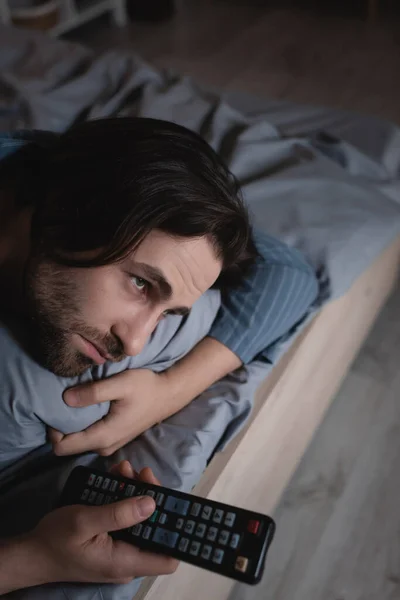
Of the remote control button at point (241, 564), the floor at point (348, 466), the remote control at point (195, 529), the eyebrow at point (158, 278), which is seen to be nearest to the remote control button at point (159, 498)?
the remote control at point (195, 529)

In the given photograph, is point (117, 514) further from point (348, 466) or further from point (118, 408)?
point (348, 466)

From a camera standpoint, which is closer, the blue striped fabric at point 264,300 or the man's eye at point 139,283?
the man's eye at point 139,283

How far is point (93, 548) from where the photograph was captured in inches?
23.4

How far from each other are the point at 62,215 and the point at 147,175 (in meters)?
0.12

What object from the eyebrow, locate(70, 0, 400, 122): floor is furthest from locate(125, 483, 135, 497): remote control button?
locate(70, 0, 400, 122): floor

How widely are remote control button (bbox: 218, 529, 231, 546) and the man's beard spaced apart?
238 millimetres

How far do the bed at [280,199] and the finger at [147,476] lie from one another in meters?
0.06

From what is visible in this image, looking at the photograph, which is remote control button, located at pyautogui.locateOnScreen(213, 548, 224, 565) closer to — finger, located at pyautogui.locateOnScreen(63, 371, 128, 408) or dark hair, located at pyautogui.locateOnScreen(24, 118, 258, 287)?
finger, located at pyautogui.locateOnScreen(63, 371, 128, 408)

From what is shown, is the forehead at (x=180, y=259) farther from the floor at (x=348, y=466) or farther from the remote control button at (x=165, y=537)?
the floor at (x=348, y=466)

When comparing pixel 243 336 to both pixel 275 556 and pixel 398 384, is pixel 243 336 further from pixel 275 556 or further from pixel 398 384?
pixel 398 384

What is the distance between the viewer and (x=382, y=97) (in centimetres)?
201

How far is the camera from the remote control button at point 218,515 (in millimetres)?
A: 619

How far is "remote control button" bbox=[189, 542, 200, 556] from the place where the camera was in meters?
0.60

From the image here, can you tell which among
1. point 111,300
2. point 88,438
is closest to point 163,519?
point 88,438
